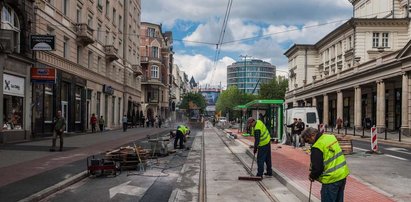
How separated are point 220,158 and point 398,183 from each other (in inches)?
319

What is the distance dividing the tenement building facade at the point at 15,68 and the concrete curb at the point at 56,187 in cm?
1103

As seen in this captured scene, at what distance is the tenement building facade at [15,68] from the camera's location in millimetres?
21141

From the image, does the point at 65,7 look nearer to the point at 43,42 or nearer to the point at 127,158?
the point at 43,42

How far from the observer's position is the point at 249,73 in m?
189

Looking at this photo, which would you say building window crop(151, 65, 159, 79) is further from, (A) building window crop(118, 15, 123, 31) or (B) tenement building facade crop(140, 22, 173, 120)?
(A) building window crop(118, 15, 123, 31)

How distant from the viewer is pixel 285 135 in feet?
81.9

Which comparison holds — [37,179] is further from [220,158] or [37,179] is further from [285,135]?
[285,135]

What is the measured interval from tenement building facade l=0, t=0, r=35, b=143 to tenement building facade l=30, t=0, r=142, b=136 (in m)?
0.82

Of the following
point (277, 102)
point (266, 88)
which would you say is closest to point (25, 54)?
point (277, 102)

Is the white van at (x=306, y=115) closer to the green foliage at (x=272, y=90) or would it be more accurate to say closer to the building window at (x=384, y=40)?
the building window at (x=384, y=40)

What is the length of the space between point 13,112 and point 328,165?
20.5 metres

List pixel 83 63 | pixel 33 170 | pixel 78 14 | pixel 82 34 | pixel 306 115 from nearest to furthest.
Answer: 1. pixel 33 170
2. pixel 306 115
3. pixel 82 34
4. pixel 78 14
5. pixel 83 63

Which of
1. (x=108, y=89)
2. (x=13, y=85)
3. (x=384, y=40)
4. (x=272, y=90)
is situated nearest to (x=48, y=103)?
(x=13, y=85)

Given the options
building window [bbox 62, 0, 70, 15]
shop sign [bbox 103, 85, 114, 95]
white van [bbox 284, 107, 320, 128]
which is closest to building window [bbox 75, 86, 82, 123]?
building window [bbox 62, 0, 70, 15]
